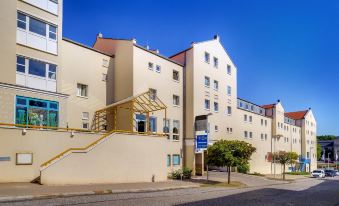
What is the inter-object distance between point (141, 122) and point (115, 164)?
8860 mm

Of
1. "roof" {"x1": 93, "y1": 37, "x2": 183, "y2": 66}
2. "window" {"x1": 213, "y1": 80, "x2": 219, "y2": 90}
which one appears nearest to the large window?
"roof" {"x1": 93, "y1": 37, "x2": 183, "y2": 66}

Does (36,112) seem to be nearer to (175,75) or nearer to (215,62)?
(175,75)

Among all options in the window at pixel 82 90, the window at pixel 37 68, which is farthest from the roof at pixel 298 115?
the window at pixel 37 68

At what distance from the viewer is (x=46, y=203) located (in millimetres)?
13078

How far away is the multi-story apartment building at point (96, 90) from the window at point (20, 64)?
0.07 metres

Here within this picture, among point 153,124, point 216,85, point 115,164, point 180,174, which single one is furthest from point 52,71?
point 216,85

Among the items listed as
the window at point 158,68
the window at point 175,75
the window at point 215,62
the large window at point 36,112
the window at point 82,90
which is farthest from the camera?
the window at point 215,62

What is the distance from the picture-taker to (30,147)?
64.3 ft

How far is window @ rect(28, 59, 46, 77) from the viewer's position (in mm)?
23609

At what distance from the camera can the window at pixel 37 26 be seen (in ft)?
77.9

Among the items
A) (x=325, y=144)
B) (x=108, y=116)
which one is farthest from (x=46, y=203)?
(x=325, y=144)

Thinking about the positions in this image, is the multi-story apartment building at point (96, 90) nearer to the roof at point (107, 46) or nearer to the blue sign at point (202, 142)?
the roof at point (107, 46)

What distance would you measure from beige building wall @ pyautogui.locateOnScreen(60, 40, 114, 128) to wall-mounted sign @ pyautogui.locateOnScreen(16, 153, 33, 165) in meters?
7.52

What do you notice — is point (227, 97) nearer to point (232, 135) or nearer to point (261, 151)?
point (232, 135)
